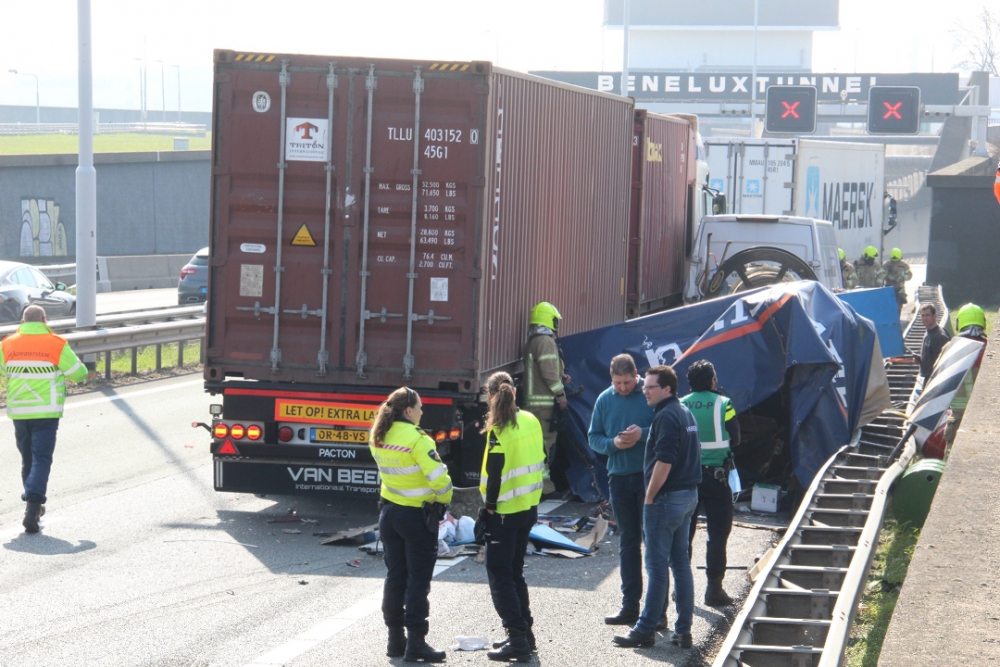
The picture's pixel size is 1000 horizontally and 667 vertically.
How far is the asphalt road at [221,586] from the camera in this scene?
7071mm

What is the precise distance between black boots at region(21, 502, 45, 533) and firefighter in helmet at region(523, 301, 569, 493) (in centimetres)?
414

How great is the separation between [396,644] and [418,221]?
3859 mm

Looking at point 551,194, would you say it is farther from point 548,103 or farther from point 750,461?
point 750,461

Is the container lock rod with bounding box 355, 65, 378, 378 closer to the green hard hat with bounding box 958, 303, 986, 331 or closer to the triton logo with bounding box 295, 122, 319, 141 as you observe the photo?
the triton logo with bounding box 295, 122, 319, 141

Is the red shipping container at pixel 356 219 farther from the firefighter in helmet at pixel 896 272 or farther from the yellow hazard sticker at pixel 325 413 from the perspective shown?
the firefighter in helmet at pixel 896 272

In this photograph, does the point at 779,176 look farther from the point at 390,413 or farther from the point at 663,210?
the point at 390,413

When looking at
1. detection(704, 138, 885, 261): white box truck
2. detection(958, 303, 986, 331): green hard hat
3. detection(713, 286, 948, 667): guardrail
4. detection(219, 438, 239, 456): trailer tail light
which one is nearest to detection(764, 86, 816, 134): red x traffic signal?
detection(704, 138, 885, 261): white box truck

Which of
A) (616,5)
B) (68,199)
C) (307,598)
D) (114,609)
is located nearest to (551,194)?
(307,598)

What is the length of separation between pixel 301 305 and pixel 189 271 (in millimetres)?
20604

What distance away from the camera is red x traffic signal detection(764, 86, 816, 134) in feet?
153

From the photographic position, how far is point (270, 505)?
1109cm

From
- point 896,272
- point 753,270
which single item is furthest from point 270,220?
point 896,272

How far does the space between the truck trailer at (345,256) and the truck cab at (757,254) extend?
6.99 metres

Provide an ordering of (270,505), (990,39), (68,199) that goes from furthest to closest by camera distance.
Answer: (990,39) → (68,199) → (270,505)
